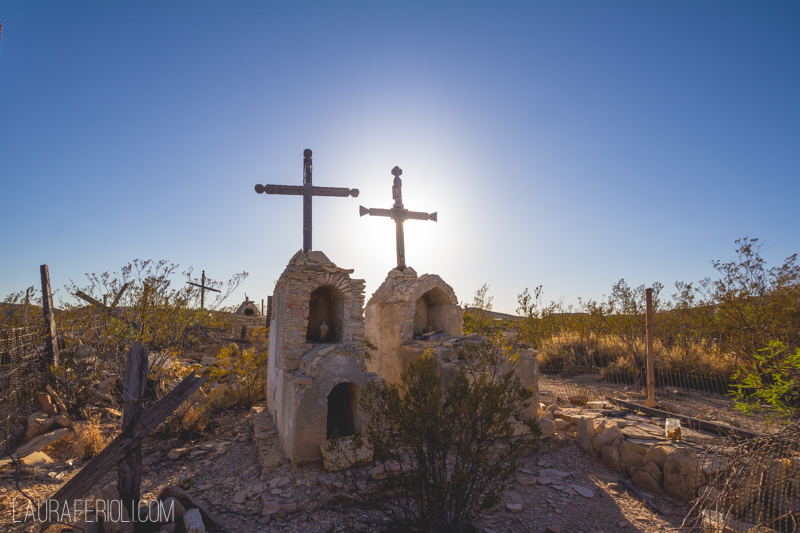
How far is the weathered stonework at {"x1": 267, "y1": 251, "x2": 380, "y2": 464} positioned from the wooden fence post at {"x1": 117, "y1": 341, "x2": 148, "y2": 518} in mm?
1973

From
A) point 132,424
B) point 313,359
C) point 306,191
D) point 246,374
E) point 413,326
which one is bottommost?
point 246,374

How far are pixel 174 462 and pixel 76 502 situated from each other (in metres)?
2.25

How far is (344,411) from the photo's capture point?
695 centimetres

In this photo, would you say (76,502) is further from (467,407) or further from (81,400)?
(81,400)

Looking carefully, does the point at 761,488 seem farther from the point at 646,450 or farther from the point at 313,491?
the point at 313,491

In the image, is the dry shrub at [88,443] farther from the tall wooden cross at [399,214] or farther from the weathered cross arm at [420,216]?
the weathered cross arm at [420,216]

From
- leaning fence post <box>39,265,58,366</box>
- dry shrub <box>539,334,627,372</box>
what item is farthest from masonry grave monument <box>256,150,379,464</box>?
dry shrub <box>539,334,627,372</box>

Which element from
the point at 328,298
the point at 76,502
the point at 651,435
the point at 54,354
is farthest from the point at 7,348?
the point at 651,435

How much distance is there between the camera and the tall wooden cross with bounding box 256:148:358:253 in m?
7.34

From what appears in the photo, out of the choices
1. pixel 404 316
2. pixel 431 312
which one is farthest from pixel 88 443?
pixel 431 312

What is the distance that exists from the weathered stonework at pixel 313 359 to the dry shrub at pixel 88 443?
2881mm

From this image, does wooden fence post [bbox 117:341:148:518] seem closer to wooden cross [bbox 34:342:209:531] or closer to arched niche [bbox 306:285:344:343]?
wooden cross [bbox 34:342:209:531]

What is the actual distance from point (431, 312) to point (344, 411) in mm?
4053

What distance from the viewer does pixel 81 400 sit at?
8305mm
